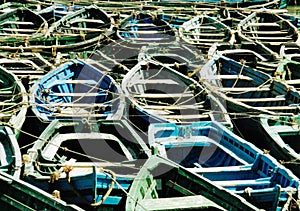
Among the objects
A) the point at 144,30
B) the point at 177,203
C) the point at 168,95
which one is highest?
the point at 144,30

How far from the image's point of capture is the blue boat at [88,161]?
9641mm

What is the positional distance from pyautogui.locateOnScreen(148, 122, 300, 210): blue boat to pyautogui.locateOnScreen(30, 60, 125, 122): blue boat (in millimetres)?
1559

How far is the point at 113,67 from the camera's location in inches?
610

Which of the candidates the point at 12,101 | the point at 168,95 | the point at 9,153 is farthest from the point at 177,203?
the point at 12,101

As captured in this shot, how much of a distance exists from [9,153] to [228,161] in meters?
4.61

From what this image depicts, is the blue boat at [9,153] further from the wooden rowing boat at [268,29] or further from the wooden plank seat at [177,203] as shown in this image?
the wooden rowing boat at [268,29]

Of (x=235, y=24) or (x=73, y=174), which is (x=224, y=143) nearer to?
(x=73, y=174)

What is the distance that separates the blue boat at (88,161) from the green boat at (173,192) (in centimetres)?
38

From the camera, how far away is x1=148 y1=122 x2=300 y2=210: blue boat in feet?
31.6

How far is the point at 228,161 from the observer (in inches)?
445

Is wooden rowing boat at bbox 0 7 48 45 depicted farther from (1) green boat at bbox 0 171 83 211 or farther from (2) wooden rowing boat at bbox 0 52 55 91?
(1) green boat at bbox 0 171 83 211

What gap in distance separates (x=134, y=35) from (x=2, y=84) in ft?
19.8

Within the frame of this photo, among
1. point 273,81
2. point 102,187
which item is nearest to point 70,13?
point 273,81

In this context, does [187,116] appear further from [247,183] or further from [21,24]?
[21,24]
